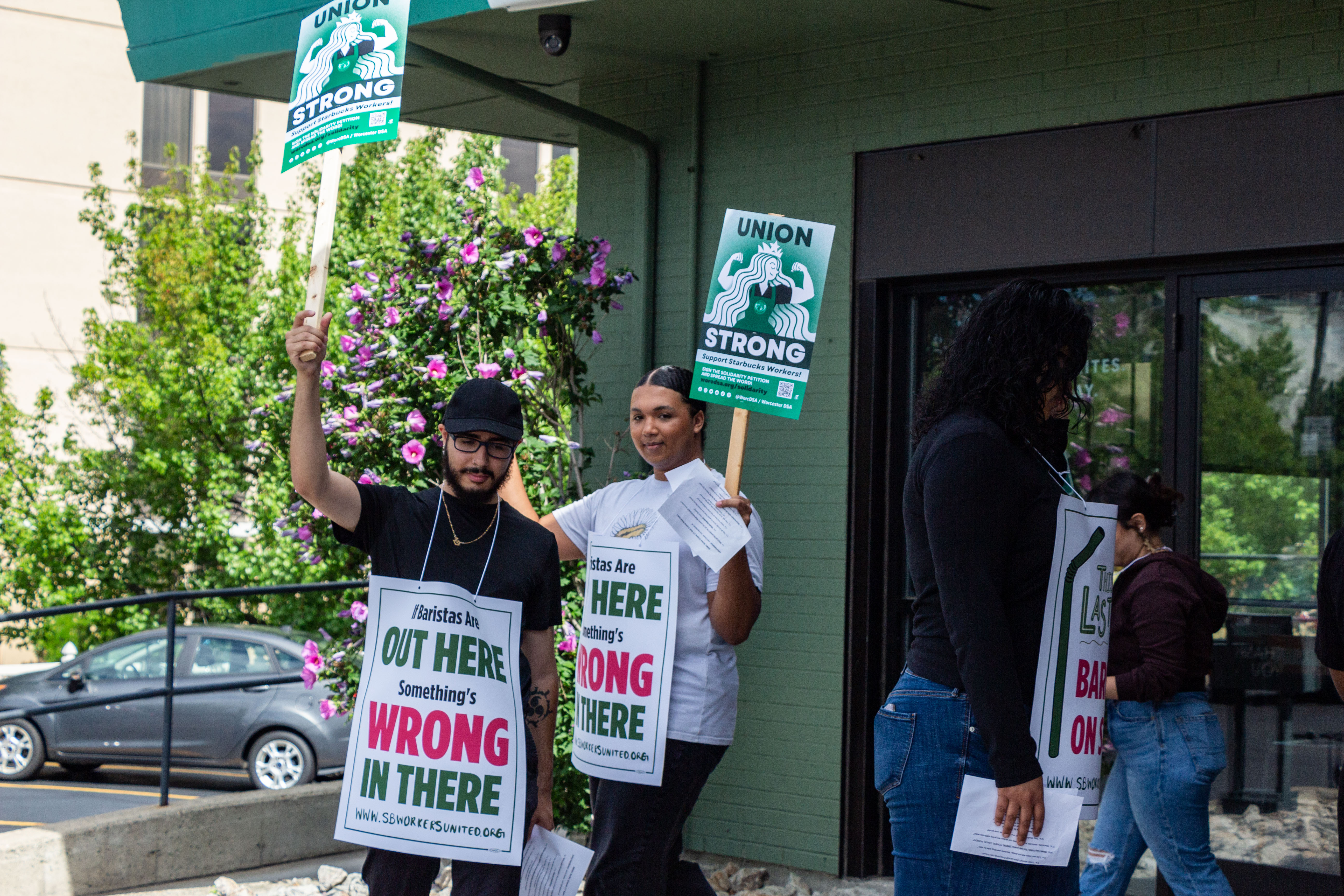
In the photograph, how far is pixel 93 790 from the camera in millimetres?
12297

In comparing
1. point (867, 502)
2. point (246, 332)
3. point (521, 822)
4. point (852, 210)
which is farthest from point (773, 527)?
point (246, 332)

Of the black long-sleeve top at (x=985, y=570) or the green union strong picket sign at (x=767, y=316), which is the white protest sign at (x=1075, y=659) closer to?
the black long-sleeve top at (x=985, y=570)

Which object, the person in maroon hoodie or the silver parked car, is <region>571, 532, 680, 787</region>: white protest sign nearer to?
the person in maroon hoodie

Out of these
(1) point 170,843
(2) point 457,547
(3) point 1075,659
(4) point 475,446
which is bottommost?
(1) point 170,843

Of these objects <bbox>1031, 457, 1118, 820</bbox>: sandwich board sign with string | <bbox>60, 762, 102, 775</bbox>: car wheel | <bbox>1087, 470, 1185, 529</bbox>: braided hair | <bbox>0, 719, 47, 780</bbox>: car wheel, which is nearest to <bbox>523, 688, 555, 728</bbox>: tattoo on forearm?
<bbox>1031, 457, 1118, 820</bbox>: sandwich board sign with string

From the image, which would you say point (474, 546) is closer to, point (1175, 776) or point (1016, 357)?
point (1016, 357)

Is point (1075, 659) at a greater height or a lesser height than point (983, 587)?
lesser

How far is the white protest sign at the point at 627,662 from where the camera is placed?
3805 mm

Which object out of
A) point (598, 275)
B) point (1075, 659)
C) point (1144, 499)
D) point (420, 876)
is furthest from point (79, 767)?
point (1075, 659)

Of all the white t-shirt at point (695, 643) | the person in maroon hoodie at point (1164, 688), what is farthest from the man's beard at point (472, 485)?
the person in maroon hoodie at point (1164, 688)

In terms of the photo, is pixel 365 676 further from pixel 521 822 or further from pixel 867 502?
pixel 867 502

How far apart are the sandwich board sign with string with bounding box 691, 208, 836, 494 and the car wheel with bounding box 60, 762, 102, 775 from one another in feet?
35.9

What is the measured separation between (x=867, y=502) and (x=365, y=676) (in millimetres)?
3169

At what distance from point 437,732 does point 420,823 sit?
23cm
